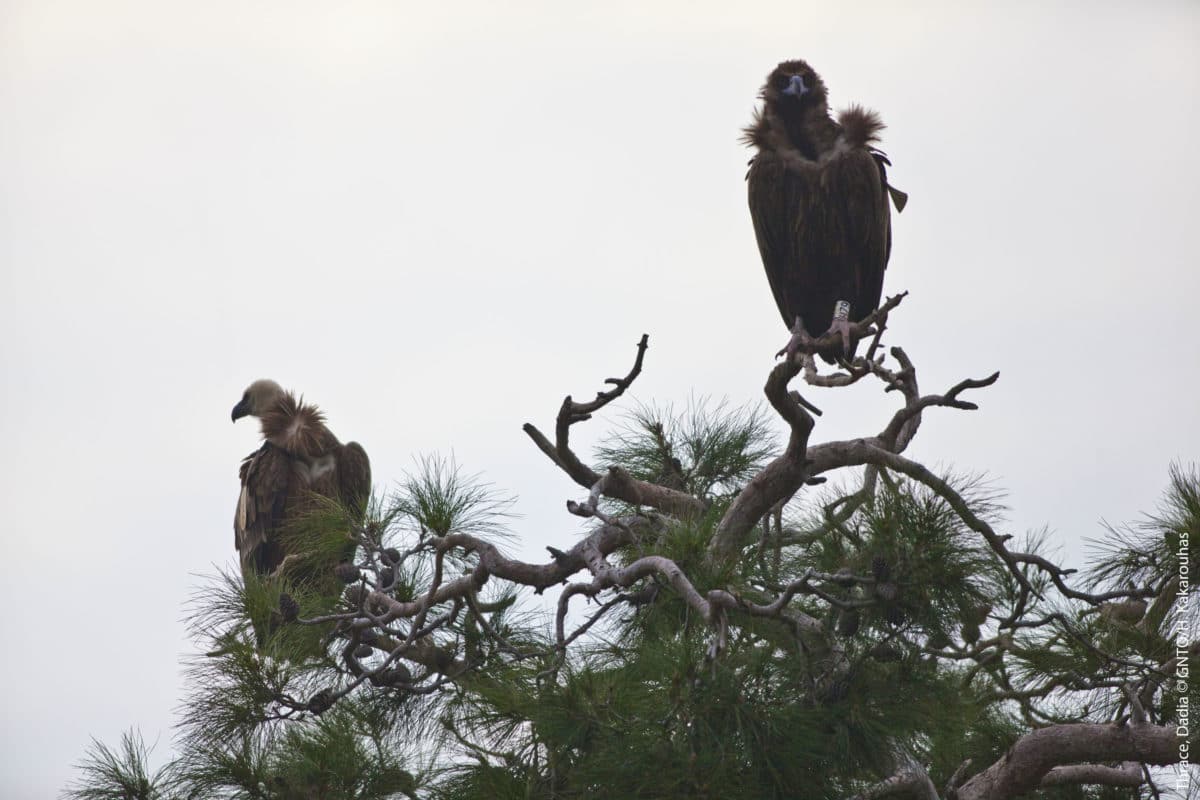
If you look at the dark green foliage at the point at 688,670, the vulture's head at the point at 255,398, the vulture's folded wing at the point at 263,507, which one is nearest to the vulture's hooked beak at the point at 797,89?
the dark green foliage at the point at 688,670

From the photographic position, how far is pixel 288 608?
2.79 metres

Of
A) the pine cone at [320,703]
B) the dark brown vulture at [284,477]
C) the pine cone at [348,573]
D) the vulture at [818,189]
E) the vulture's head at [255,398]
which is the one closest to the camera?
the pine cone at [320,703]

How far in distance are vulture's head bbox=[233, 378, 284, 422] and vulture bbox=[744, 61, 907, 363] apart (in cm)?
333

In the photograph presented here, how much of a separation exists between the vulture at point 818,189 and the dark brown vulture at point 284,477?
90.7 inches

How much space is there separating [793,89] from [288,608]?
253 centimetres

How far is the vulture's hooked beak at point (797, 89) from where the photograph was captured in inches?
162

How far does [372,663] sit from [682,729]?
1.33 metres

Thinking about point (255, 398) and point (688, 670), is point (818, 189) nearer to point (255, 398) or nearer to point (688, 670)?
point (688, 670)

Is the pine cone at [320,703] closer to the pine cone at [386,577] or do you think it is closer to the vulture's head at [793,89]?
the pine cone at [386,577]

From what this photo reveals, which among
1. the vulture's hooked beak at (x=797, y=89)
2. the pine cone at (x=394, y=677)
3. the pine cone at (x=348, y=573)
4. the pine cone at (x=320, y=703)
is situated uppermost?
the vulture's hooked beak at (x=797, y=89)

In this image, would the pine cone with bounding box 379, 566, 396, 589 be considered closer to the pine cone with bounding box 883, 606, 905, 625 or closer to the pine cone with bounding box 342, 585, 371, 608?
the pine cone with bounding box 342, 585, 371, 608

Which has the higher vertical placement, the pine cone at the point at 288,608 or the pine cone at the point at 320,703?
the pine cone at the point at 288,608

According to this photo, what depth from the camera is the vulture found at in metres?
4.10

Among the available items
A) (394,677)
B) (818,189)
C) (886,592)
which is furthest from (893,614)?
(818,189)
